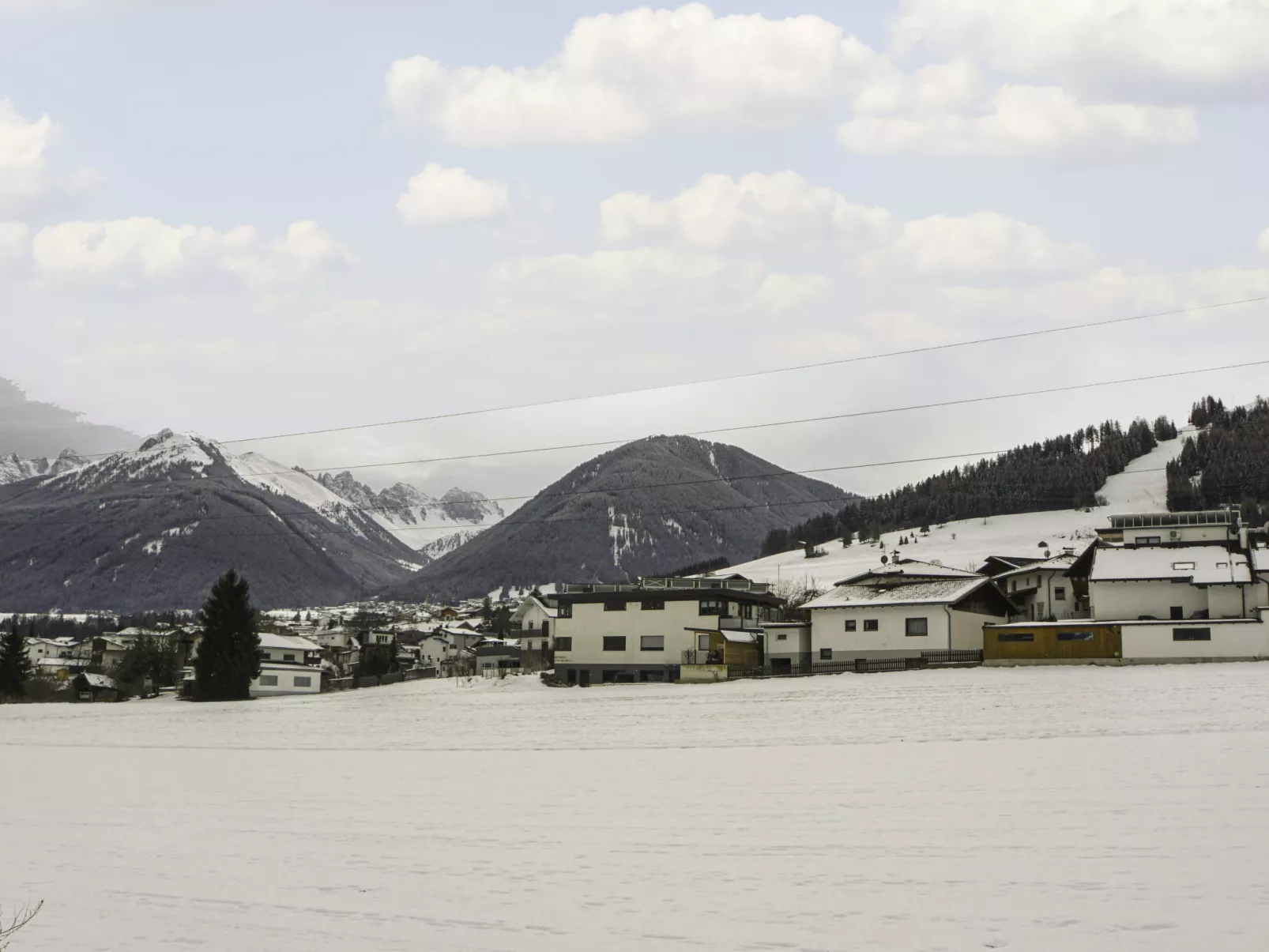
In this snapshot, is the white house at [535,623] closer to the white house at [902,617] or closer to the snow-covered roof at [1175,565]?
the white house at [902,617]

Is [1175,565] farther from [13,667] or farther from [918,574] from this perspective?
[13,667]

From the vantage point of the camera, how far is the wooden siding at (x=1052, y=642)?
5500 centimetres

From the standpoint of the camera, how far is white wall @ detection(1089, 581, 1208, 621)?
60938mm

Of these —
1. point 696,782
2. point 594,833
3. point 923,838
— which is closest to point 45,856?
point 594,833

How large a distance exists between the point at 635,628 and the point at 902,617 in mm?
17597

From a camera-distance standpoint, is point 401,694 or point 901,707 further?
point 401,694

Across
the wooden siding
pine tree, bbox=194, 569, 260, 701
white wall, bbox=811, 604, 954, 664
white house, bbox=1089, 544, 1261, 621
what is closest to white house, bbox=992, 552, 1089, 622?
white wall, bbox=811, 604, 954, 664

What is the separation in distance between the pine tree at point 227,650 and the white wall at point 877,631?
126ft

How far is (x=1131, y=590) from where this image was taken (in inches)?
2436

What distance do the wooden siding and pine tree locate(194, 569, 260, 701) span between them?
48.4 metres

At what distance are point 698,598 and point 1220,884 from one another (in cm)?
5882

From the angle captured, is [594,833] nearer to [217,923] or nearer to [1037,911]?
[217,923]

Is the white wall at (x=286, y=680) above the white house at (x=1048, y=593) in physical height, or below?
below

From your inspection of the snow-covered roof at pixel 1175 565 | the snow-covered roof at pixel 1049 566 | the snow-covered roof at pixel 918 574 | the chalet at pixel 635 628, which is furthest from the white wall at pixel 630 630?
the snow-covered roof at pixel 1049 566
